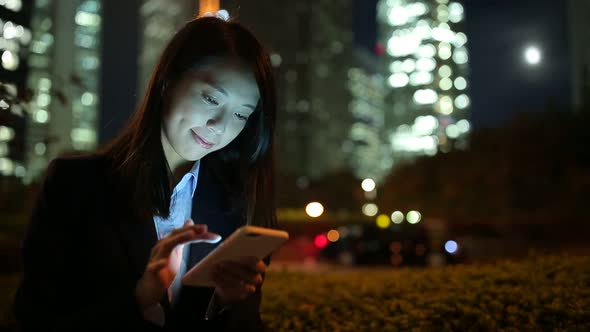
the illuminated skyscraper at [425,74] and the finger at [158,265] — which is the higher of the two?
the illuminated skyscraper at [425,74]

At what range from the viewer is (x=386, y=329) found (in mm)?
3252

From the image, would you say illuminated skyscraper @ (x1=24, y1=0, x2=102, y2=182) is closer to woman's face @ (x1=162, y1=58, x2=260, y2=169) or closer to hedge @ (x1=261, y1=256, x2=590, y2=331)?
woman's face @ (x1=162, y1=58, x2=260, y2=169)

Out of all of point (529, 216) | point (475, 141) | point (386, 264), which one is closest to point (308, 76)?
point (475, 141)

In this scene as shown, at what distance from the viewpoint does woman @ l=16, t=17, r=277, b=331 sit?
150 cm

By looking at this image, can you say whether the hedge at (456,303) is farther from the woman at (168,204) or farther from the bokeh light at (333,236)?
the bokeh light at (333,236)

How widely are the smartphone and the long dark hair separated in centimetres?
28

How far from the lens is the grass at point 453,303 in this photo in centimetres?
315

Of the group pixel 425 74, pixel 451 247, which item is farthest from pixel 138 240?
pixel 425 74

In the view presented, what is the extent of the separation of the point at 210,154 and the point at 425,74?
97.9m

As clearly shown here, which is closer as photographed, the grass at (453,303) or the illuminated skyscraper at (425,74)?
the grass at (453,303)

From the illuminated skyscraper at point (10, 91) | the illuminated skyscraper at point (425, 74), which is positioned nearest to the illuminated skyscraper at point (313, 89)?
the illuminated skyscraper at point (425, 74)

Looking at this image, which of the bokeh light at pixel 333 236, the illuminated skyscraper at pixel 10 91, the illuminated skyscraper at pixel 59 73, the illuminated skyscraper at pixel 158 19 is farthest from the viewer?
the bokeh light at pixel 333 236

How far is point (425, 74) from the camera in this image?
96.2 metres

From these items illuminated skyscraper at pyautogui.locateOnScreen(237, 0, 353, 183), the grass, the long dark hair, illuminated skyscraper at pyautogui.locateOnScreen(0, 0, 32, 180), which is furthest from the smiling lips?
illuminated skyscraper at pyautogui.locateOnScreen(237, 0, 353, 183)
